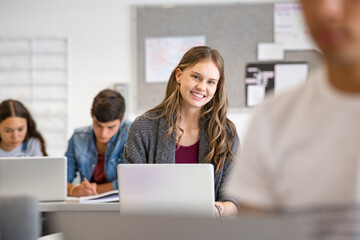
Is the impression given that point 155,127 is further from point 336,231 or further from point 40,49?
point 40,49

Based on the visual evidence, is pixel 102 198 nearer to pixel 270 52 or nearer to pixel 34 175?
pixel 34 175

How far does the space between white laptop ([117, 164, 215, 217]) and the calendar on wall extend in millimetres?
2897

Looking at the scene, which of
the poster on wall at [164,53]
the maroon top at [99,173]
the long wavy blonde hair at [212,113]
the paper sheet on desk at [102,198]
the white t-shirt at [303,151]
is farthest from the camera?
the poster on wall at [164,53]

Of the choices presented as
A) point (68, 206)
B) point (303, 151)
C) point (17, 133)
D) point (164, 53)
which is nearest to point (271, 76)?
point (164, 53)

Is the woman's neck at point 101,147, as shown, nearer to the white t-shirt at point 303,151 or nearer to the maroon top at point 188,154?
the maroon top at point 188,154

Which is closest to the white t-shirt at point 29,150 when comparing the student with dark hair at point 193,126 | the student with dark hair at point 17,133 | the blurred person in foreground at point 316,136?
the student with dark hair at point 17,133

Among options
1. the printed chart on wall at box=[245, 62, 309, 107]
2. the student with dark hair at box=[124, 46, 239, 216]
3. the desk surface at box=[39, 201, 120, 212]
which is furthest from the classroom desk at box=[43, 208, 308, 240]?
A: the printed chart on wall at box=[245, 62, 309, 107]

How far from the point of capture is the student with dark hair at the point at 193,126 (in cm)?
240

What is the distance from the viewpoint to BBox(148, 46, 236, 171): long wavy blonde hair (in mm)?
2400

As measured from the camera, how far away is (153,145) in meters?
2.44

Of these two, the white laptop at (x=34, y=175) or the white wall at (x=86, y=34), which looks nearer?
the white laptop at (x=34, y=175)

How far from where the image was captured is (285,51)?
4371 mm

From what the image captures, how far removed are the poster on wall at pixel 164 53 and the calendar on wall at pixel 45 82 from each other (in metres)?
0.73

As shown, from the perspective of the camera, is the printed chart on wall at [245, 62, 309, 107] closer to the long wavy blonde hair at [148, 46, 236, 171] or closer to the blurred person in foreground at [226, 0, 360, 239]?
the long wavy blonde hair at [148, 46, 236, 171]
